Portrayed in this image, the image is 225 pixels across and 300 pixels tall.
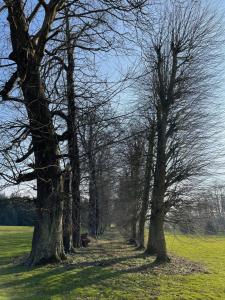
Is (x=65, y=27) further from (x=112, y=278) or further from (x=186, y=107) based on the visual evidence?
(x=112, y=278)

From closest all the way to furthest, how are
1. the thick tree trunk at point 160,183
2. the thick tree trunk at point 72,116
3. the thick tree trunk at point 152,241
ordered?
1. the thick tree trunk at point 72,116
2. the thick tree trunk at point 160,183
3. the thick tree trunk at point 152,241

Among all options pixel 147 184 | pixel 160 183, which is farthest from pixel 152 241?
pixel 147 184

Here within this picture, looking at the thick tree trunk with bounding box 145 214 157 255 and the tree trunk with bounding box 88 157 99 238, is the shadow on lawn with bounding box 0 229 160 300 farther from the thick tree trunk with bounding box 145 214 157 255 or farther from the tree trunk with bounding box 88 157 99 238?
the tree trunk with bounding box 88 157 99 238

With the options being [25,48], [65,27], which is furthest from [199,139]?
[25,48]

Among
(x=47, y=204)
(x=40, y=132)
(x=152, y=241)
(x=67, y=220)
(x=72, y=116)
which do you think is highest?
(x=72, y=116)

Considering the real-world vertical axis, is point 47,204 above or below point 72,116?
below

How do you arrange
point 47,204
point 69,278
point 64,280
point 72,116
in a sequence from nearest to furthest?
point 64,280 < point 69,278 < point 72,116 < point 47,204

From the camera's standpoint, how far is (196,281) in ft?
51.7

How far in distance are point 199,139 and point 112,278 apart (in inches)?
381

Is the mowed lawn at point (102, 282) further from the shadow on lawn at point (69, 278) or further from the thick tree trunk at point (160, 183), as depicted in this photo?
the thick tree trunk at point (160, 183)

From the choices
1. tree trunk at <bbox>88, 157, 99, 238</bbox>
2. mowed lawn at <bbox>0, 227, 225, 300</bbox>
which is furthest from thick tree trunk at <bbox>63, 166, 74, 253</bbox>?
tree trunk at <bbox>88, 157, 99, 238</bbox>

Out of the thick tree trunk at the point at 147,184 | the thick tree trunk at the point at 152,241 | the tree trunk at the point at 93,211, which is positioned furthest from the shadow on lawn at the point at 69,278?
the tree trunk at the point at 93,211

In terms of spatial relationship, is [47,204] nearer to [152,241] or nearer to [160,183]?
[160,183]

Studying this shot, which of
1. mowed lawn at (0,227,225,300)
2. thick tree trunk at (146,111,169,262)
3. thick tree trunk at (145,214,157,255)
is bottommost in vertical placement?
mowed lawn at (0,227,225,300)
